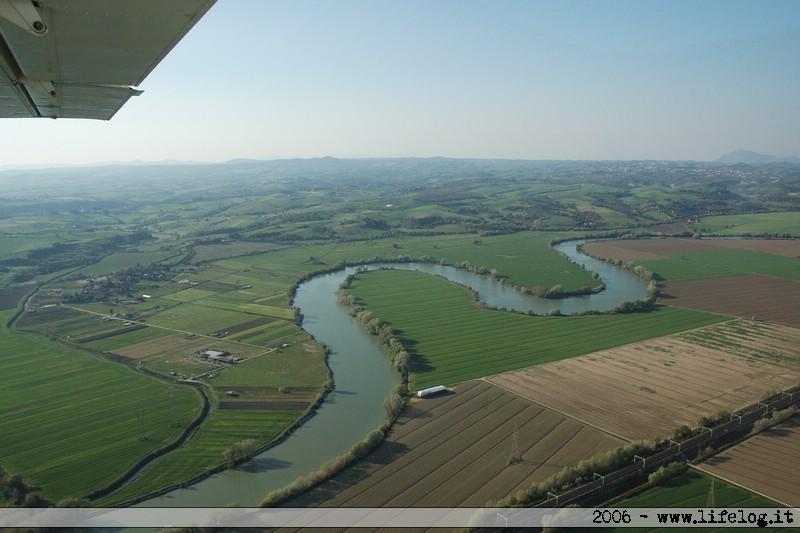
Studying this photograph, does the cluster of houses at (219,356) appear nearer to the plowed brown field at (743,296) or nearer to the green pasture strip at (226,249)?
the green pasture strip at (226,249)

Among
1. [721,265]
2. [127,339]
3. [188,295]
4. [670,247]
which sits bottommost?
[127,339]

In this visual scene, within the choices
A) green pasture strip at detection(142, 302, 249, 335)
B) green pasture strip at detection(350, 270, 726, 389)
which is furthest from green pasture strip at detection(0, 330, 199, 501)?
green pasture strip at detection(350, 270, 726, 389)

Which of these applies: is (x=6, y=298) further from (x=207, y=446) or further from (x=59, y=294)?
(x=207, y=446)

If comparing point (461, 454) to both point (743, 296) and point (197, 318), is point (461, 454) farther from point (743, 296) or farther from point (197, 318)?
point (743, 296)

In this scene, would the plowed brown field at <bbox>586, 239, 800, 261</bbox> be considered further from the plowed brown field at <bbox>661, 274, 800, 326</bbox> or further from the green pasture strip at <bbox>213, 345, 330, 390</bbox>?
the green pasture strip at <bbox>213, 345, 330, 390</bbox>

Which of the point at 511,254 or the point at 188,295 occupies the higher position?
the point at 511,254

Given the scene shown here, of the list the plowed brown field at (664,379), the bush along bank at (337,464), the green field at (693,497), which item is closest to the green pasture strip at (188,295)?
the bush along bank at (337,464)

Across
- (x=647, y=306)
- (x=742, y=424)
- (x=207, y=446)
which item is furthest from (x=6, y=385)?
(x=647, y=306)

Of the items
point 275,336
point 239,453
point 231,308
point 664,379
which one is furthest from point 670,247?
point 239,453
